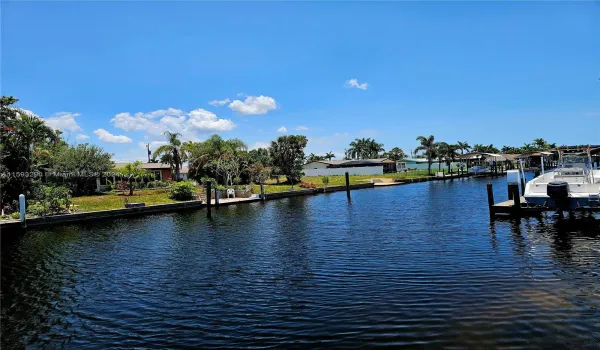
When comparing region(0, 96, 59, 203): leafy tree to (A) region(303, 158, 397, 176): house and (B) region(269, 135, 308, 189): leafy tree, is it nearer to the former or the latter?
(B) region(269, 135, 308, 189): leafy tree

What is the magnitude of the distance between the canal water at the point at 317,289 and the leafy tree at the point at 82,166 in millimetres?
24437

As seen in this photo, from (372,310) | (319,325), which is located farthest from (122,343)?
(372,310)

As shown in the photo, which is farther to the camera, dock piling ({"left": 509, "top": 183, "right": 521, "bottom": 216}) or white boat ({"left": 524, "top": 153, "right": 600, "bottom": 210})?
dock piling ({"left": 509, "top": 183, "right": 521, "bottom": 216})

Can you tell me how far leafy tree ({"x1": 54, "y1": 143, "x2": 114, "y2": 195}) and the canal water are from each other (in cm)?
2444

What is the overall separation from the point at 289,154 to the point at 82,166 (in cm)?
2924

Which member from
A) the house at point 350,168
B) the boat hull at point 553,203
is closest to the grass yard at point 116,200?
the boat hull at point 553,203

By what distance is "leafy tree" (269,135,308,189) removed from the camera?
62.0 metres

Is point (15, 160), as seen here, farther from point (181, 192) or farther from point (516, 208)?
point (516, 208)

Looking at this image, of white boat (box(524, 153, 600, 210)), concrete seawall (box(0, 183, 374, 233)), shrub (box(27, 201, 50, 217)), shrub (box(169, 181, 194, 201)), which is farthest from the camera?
shrub (box(169, 181, 194, 201))

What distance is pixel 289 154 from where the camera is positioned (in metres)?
62.8

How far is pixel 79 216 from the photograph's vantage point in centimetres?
3017

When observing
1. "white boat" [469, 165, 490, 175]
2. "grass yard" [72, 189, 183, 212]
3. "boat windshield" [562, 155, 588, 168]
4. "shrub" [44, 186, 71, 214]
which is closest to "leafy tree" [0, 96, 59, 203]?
"shrub" [44, 186, 71, 214]

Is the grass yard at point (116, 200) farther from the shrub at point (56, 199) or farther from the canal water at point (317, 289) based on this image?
the canal water at point (317, 289)

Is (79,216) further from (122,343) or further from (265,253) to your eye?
(122,343)
